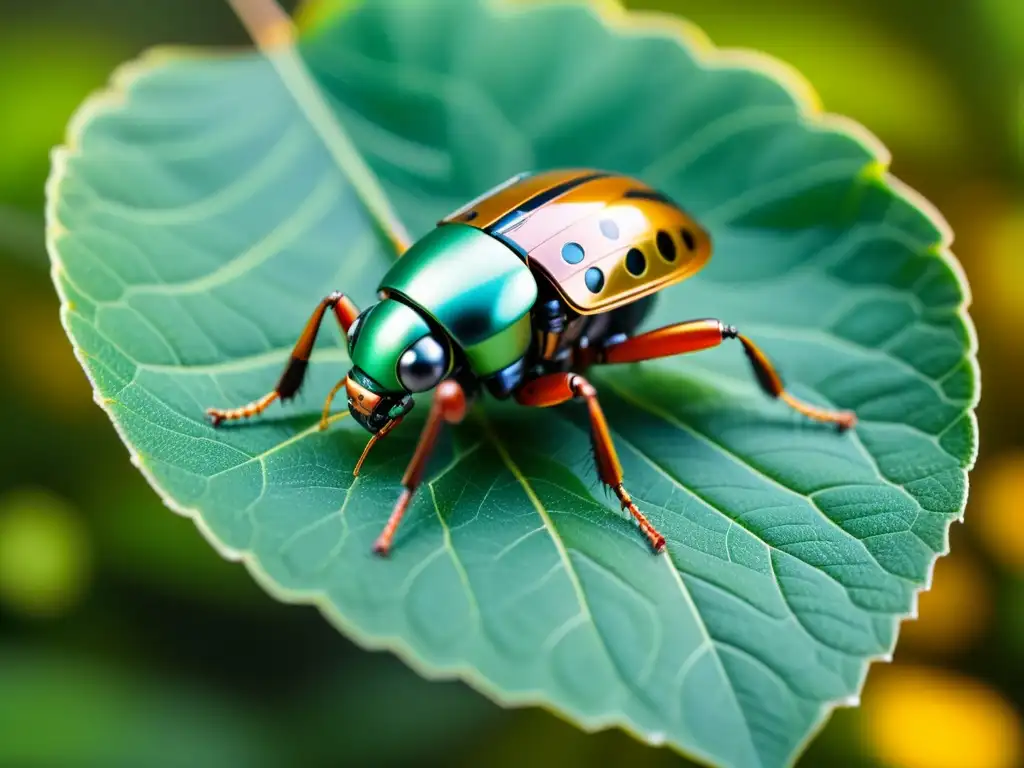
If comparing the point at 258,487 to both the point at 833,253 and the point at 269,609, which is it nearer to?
the point at 269,609

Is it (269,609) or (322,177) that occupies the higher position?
(322,177)

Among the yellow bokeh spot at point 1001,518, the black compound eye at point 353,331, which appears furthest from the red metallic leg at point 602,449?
the yellow bokeh spot at point 1001,518

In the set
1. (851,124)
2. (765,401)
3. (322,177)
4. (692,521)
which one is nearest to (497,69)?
(322,177)

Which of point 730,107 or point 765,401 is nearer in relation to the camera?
point 765,401

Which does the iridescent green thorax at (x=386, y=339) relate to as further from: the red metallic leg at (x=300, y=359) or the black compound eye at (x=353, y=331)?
the red metallic leg at (x=300, y=359)

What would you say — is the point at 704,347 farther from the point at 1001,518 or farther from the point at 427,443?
the point at 1001,518

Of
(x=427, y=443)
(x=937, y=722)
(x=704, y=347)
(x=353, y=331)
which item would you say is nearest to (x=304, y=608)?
(x=353, y=331)

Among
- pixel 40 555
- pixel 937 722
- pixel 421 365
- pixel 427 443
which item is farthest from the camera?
pixel 40 555
